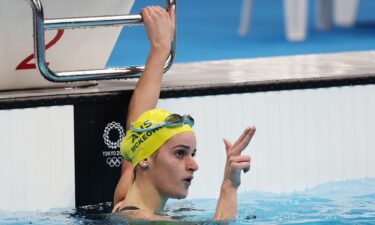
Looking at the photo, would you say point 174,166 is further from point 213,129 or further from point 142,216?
point 213,129

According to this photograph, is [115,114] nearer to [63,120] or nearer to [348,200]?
[63,120]

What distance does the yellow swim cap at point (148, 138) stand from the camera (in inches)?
156

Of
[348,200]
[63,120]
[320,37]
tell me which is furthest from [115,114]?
[320,37]

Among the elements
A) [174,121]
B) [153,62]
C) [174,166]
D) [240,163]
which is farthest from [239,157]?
[153,62]

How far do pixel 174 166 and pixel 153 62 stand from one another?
0.95 metres

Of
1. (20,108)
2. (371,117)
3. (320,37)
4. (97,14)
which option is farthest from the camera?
(320,37)

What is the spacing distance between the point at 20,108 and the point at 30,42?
13.5 inches

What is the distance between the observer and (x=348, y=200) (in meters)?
4.97

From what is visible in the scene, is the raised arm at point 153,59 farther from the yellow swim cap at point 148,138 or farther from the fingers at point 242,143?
the fingers at point 242,143

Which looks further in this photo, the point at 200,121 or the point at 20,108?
the point at 200,121

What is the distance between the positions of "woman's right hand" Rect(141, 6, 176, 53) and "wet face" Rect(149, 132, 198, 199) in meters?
0.89

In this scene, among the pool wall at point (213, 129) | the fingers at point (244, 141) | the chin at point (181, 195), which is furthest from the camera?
the pool wall at point (213, 129)

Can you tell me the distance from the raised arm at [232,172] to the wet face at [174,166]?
121mm

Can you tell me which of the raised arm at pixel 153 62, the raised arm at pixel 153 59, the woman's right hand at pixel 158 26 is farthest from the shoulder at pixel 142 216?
the woman's right hand at pixel 158 26
